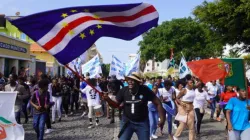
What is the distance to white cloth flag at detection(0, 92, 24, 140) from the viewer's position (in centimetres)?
723

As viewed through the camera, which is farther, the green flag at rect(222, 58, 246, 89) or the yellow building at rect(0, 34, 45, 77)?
the yellow building at rect(0, 34, 45, 77)

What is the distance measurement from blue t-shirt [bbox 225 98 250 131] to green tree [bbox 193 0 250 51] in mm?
9099

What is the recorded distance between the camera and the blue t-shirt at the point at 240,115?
22.1 ft

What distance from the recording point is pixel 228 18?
16.5 meters

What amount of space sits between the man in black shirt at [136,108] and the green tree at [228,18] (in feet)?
34.4

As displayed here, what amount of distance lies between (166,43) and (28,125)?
41121 millimetres

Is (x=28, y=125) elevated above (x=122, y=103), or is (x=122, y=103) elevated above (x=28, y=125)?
(x=122, y=103)

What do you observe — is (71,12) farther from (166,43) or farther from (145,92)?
(166,43)

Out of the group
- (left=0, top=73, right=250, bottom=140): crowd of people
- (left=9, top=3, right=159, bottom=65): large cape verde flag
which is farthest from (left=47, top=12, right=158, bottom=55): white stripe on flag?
(left=0, top=73, right=250, bottom=140): crowd of people

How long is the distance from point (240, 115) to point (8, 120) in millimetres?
4571

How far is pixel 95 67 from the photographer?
739 inches

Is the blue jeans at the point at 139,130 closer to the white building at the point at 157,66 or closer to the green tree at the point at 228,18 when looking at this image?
the green tree at the point at 228,18

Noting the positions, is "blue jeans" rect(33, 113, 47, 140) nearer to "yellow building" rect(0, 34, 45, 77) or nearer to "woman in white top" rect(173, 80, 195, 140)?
"woman in white top" rect(173, 80, 195, 140)

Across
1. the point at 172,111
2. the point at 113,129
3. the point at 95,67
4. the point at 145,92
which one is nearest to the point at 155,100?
the point at 145,92
